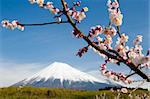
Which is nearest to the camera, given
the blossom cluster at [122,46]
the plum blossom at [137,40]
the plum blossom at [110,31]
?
the blossom cluster at [122,46]

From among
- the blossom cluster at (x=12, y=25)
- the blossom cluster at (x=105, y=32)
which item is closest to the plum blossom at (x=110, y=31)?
the blossom cluster at (x=105, y=32)

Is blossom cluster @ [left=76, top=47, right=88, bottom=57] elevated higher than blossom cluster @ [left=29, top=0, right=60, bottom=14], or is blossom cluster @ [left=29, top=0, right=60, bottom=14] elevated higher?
blossom cluster @ [left=29, top=0, right=60, bottom=14]

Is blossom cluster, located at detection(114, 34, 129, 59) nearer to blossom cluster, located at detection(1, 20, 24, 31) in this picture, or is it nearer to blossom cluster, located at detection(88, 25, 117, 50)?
blossom cluster, located at detection(88, 25, 117, 50)

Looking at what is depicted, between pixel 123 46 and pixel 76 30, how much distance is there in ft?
2.08

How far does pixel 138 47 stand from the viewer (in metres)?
3.88

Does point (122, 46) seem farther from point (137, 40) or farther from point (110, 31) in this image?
point (137, 40)

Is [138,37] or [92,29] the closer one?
[92,29]

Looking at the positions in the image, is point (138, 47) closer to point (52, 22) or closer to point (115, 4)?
point (115, 4)

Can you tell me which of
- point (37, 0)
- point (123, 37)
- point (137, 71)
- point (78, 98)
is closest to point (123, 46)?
point (123, 37)

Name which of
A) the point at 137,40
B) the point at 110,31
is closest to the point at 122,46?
the point at 110,31

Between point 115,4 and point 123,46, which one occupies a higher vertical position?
point 115,4

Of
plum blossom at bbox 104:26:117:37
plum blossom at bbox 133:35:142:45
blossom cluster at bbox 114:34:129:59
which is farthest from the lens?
plum blossom at bbox 133:35:142:45

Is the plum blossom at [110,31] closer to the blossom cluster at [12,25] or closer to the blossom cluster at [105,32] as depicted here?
the blossom cluster at [105,32]

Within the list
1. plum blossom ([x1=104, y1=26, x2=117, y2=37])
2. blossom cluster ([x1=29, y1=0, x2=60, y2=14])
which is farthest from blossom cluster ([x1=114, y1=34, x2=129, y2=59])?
blossom cluster ([x1=29, y1=0, x2=60, y2=14])
